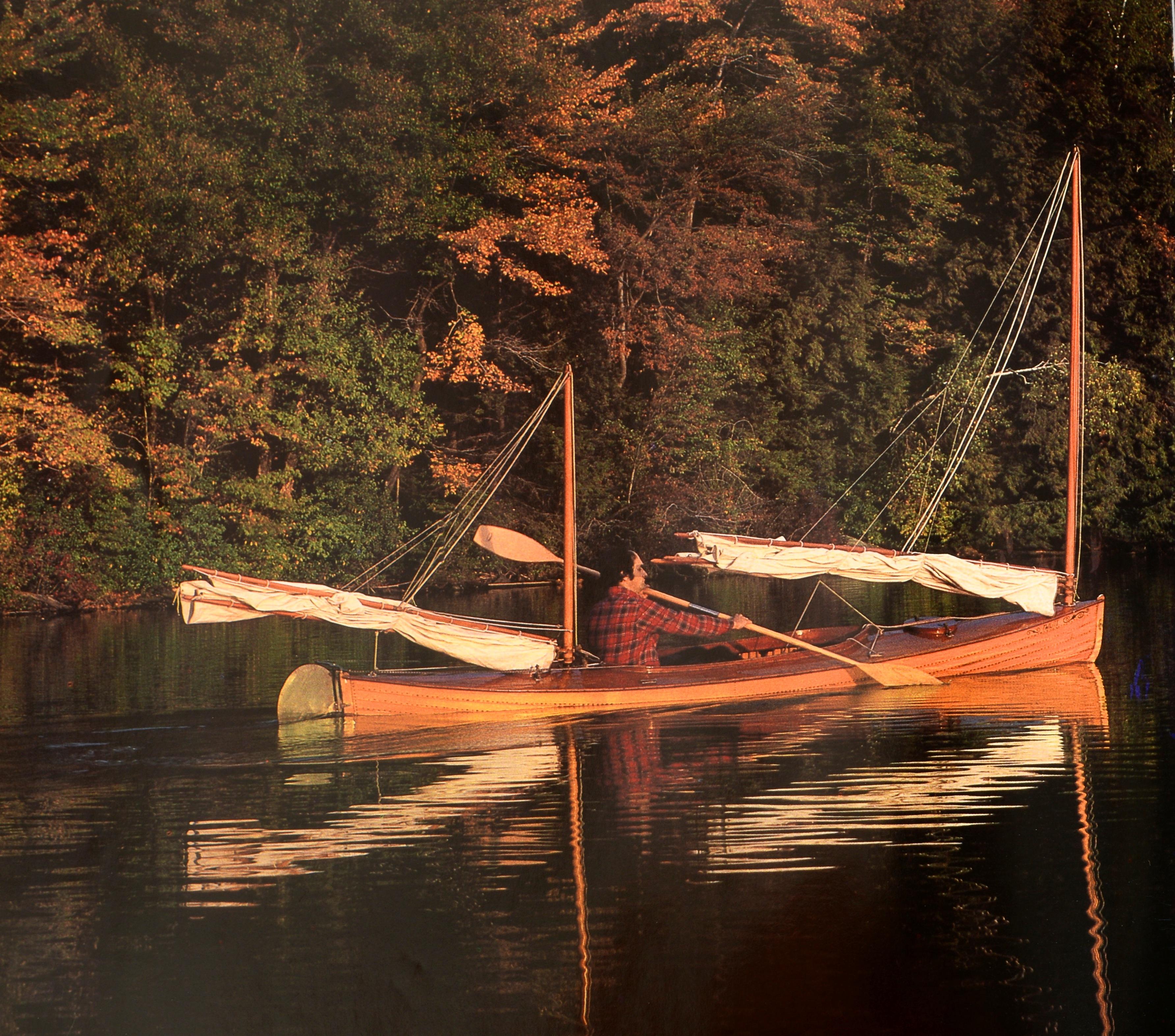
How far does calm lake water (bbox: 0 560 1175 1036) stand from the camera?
435 cm

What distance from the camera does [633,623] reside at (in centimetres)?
1034

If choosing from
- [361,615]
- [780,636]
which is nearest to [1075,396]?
[780,636]

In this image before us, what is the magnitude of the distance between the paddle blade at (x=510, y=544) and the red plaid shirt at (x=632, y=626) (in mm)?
553

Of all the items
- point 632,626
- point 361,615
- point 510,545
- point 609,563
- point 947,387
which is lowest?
point 632,626

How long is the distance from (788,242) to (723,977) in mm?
21185

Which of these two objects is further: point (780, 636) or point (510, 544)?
point (780, 636)

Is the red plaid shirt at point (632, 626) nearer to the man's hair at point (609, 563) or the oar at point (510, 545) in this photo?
the oar at point (510, 545)

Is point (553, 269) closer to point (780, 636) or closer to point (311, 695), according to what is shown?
point (780, 636)

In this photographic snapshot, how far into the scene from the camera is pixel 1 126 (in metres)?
18.1

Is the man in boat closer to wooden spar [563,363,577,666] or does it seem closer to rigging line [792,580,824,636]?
wooden spar [563,363,577,666]

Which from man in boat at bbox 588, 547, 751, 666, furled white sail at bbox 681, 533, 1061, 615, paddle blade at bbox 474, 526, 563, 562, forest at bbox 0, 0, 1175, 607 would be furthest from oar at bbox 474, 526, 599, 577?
forest at bbox 0, 0, 1175, 607

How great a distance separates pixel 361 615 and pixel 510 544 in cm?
124

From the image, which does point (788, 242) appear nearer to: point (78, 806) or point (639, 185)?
point (639, 185)

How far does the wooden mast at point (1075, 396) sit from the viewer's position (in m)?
12.3
